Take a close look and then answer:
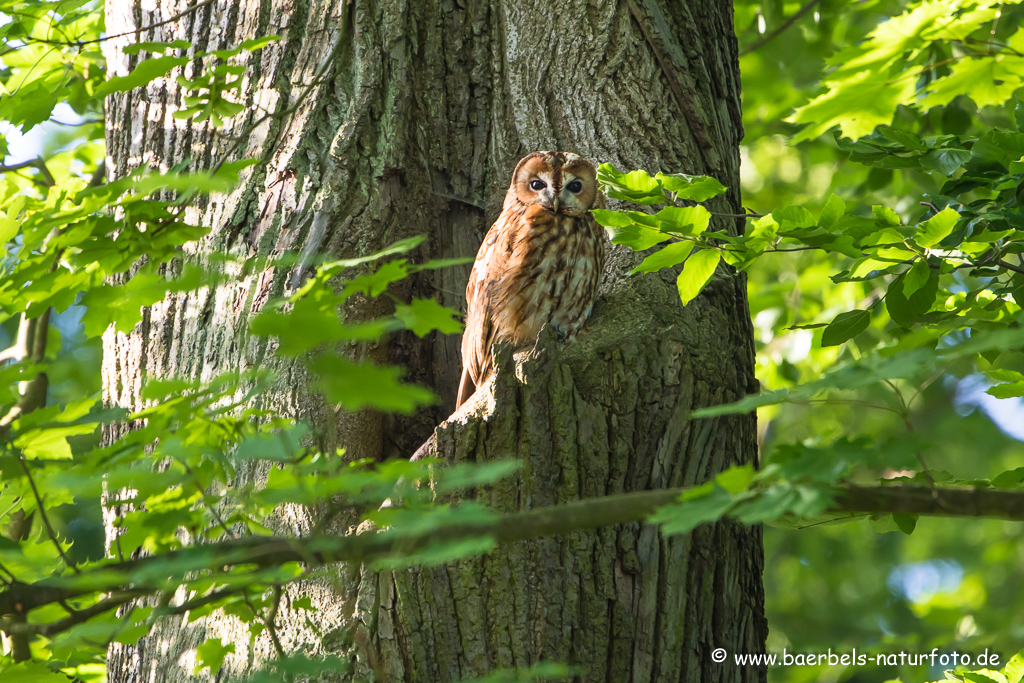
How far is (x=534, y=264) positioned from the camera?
10.2 ft

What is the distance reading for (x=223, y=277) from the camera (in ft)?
4.49

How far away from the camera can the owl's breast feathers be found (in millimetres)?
3025

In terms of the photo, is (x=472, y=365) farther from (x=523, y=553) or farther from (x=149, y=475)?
(x=149, y=475)

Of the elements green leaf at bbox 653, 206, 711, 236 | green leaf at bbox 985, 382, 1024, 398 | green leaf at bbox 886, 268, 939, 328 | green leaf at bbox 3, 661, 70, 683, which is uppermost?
green leaf at bbox 653, 206, 711, 236

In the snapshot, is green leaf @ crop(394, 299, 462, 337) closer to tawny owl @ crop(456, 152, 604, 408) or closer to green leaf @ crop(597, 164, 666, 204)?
green leaf @ crop(597, 164, 666, 204)

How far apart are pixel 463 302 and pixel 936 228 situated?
1.71 m

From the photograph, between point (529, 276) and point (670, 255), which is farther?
point (529, 276)

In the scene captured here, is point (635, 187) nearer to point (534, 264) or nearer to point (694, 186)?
point (694, 186)

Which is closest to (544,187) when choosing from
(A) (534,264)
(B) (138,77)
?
(A) (534,264)

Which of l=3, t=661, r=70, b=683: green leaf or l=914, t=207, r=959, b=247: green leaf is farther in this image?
l=3, t=661, r=70, b=683: green leaf

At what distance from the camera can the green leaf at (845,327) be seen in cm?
208

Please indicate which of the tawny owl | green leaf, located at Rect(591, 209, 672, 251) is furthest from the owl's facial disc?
green leaf, located at Rect(591, 209, 672, 251)

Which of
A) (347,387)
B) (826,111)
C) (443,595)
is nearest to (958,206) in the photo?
(826,111)

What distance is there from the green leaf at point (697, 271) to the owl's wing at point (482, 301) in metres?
1.03
